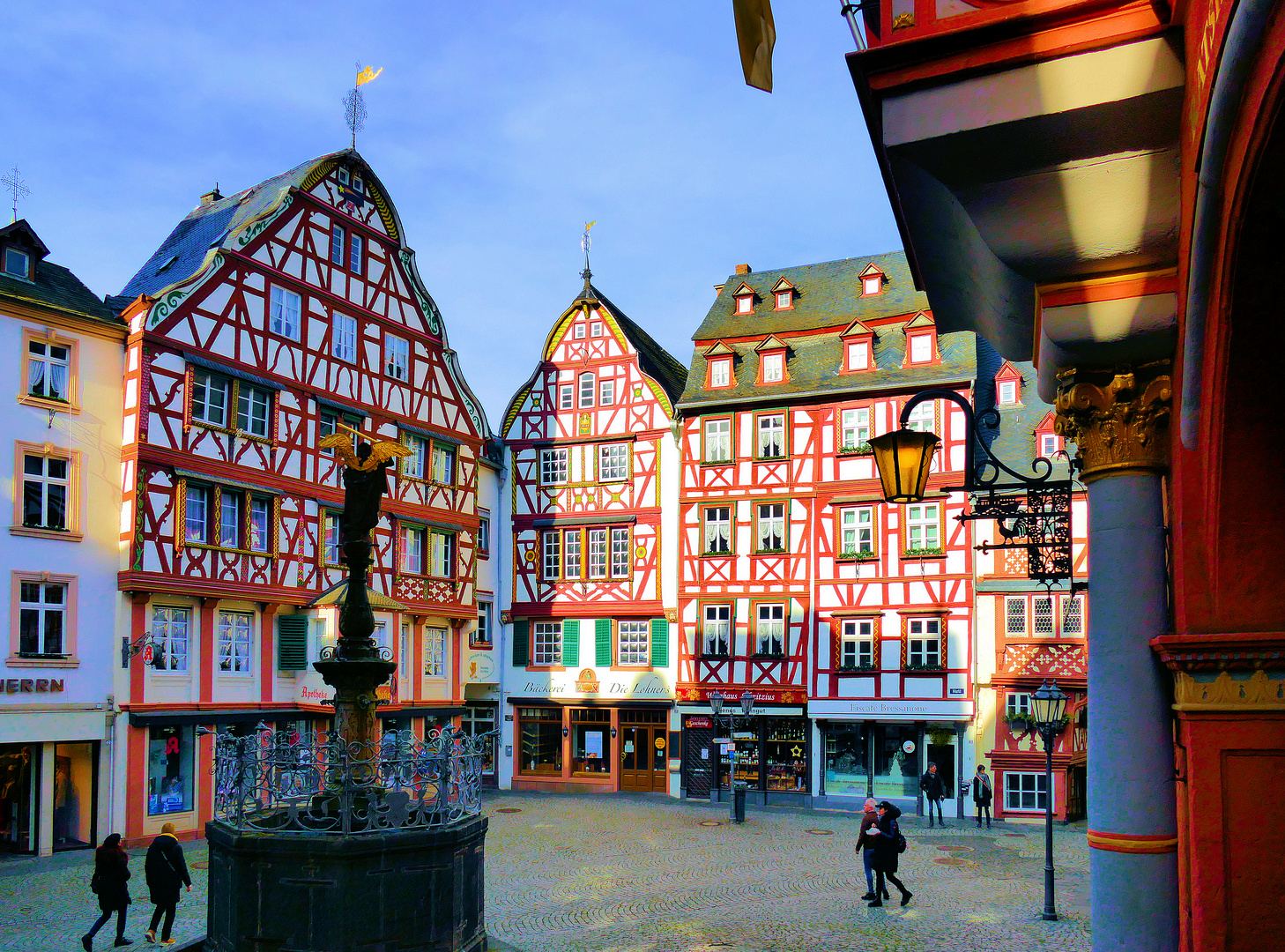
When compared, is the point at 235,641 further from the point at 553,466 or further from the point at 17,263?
the point at 553,466

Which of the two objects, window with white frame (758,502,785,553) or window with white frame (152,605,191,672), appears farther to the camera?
window with white frame (758,502,785,553)

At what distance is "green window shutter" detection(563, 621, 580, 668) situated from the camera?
35438 mm

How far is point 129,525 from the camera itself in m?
23.7

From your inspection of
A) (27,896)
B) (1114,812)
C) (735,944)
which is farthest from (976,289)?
(27,896)

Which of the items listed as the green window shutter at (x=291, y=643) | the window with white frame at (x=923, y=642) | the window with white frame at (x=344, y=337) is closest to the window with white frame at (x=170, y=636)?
the green window shutter at (x=291, y=643)

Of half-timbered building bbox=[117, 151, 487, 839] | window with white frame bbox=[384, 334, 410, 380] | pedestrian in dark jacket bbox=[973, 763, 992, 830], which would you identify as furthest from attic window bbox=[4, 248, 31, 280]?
pedestrian in dark jacket bbox=[973, 763, 992, 830]

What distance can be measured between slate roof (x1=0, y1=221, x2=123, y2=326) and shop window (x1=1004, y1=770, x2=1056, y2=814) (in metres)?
23.4

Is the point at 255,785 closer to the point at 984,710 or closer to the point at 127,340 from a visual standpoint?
the point at 127,340

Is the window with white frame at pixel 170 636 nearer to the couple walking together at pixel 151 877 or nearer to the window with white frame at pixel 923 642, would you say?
the couple walking together at pixel 151 877

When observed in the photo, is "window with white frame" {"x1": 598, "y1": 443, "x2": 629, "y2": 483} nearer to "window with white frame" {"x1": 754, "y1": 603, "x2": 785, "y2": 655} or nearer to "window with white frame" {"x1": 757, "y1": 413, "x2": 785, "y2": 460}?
"window with white frame" {"x1": 757, "y1": 413, "x2": 785, "y2": 460}

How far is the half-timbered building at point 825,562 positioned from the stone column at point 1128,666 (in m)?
24.3

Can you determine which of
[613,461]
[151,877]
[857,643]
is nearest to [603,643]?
[613,461]

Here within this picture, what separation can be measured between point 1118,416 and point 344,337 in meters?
25.9

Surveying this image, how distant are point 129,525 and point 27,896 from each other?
7.83 m
